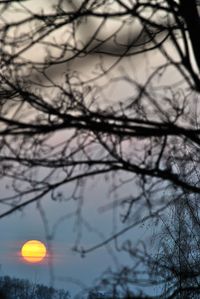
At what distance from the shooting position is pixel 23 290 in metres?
3.73

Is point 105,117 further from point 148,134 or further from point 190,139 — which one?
point 190,139

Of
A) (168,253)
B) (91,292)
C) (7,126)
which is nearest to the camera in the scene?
(7,126)

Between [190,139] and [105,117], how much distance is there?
48 cm

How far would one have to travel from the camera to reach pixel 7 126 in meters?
2.97

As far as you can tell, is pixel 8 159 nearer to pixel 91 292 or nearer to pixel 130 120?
pixel 130 120

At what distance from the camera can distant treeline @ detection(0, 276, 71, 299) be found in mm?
3264

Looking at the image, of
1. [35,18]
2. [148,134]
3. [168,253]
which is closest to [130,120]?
[148,134]

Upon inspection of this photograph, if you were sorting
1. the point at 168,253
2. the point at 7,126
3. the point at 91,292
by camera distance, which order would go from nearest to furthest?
the point at 7,126
the point at 91,292
the point at 168,253

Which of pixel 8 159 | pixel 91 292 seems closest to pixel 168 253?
pixel 91 292

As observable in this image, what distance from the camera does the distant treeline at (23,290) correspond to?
326cm

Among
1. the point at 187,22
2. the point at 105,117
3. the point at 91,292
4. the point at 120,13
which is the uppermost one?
the point at 120,13

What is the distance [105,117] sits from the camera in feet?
10.3

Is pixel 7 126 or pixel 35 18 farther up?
pixel 35 18

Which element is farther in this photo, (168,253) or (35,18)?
(168,253)
